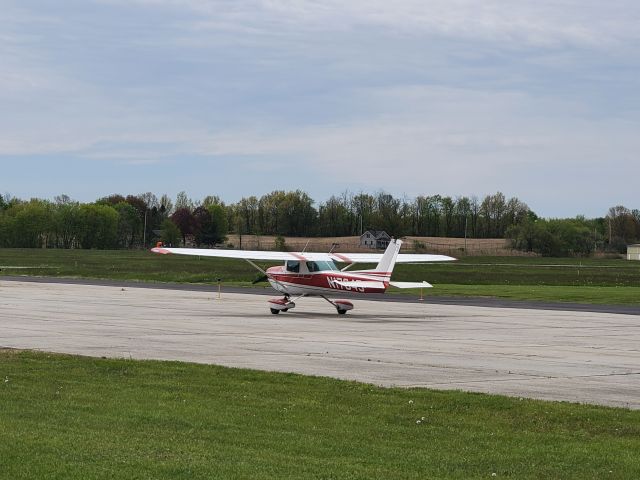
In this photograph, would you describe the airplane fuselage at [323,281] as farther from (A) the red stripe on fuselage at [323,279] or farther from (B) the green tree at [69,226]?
(B) the green tree at [69,226]

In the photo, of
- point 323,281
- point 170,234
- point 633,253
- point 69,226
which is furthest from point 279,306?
point 69,226

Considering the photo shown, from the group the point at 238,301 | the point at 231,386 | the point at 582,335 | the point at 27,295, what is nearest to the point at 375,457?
the point at 231,386

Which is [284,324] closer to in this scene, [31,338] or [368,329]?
[368,329]

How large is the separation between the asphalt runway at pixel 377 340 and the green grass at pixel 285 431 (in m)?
2.33

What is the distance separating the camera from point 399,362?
70.3 feet

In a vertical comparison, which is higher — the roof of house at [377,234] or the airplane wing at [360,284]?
the roof of house at [377,234]

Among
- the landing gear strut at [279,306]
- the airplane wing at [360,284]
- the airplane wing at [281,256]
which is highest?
the airplane wing at [281,256]

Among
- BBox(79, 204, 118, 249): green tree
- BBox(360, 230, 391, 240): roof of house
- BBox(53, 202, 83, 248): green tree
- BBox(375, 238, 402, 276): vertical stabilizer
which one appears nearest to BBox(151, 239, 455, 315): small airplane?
BBox(375, 238, 402, 276): vertical stabilizer

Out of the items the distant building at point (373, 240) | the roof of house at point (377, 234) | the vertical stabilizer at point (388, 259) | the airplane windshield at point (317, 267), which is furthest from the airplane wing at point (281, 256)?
the roof of house at point (377, 234)

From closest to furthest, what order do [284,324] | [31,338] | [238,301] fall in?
[31,338]
[284,324]
[238,301]

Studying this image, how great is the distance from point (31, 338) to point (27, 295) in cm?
2338

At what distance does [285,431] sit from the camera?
12.3m

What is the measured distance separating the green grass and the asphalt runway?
233 centimetres

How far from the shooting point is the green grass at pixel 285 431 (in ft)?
33.7
